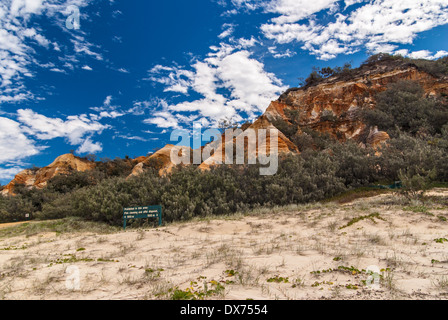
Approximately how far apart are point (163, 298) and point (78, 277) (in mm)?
1711

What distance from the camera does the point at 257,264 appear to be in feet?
13.8

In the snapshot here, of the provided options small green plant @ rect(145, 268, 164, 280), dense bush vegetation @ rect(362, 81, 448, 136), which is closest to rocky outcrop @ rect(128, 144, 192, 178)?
dense bush vegetation @ rect(362, 81, 448, 136)

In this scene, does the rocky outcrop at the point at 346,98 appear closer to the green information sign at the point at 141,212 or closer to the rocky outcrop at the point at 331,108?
the rocky outcrop at the point at 331,108

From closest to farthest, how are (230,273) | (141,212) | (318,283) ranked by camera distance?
(318,283) < (230,273) < (141,212)

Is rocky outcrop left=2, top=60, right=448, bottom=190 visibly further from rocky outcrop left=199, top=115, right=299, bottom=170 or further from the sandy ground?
the sandy ground

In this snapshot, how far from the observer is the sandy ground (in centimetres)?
314

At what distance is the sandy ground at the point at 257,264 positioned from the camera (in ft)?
10.3

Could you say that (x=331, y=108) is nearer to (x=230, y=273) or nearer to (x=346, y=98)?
(x=346, y=98)

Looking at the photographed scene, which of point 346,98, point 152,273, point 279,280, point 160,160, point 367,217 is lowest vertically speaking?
point 152,273

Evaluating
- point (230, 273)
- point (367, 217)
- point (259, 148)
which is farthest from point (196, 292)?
point (259, 148)

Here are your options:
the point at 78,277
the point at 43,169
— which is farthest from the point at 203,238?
the point at 43,169

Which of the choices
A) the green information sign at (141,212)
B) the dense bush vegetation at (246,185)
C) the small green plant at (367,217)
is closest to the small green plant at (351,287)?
the small green plant at (367,217)
